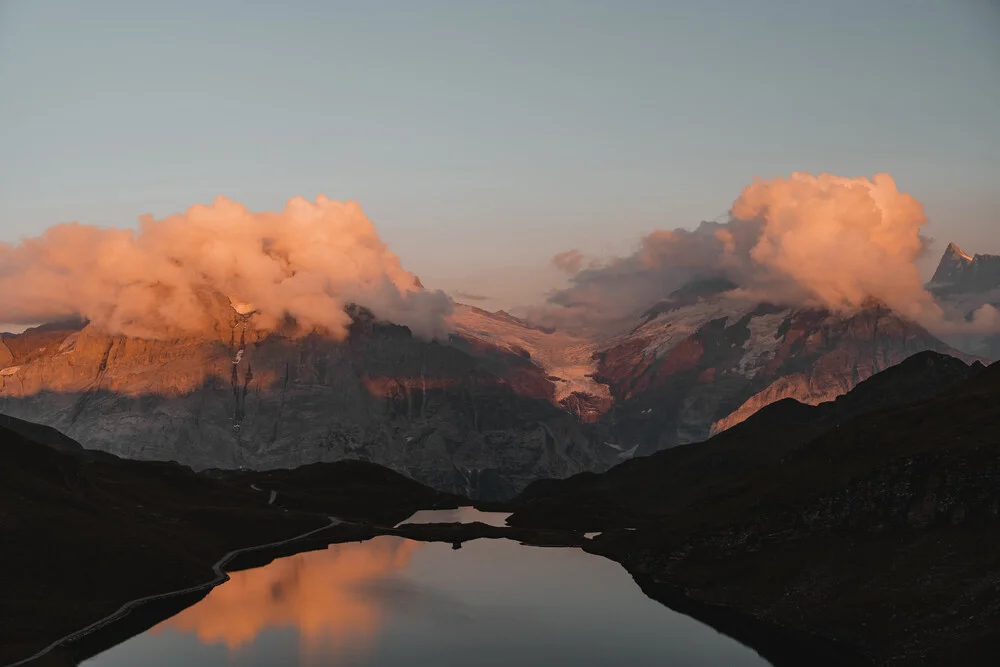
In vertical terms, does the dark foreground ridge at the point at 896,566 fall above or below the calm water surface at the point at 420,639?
above

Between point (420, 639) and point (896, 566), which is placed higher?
point (896, 566)

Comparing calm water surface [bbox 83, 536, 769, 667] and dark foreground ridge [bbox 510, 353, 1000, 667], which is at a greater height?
dark foreground ridge [bbox 510, 353, 1000, 667]

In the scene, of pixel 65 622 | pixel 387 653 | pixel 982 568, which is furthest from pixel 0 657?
pixel 982 568

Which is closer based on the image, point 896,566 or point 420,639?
point 896,566

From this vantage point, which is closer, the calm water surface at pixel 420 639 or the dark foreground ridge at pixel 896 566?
the dark foreground ridge at pixel 896 566

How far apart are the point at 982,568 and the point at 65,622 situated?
139m

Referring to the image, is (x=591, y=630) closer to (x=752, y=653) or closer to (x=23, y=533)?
(x=752, y=653)

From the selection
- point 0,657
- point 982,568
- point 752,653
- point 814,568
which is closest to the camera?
point 0,657

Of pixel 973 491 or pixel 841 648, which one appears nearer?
pixel 841 648

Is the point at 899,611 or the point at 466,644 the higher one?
the point at 899,611

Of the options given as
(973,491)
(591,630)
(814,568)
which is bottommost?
(591,630)

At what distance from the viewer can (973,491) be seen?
170m

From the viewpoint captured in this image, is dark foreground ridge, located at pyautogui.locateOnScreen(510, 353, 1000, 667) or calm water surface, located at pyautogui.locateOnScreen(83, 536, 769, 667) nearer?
dark foreground ridge, located at pyautogui.locateOnScreen(510, 353, 1000, 667)

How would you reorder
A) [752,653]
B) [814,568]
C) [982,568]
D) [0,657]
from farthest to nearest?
[814,568] → [752,653] → [982,568] → [0,657]
